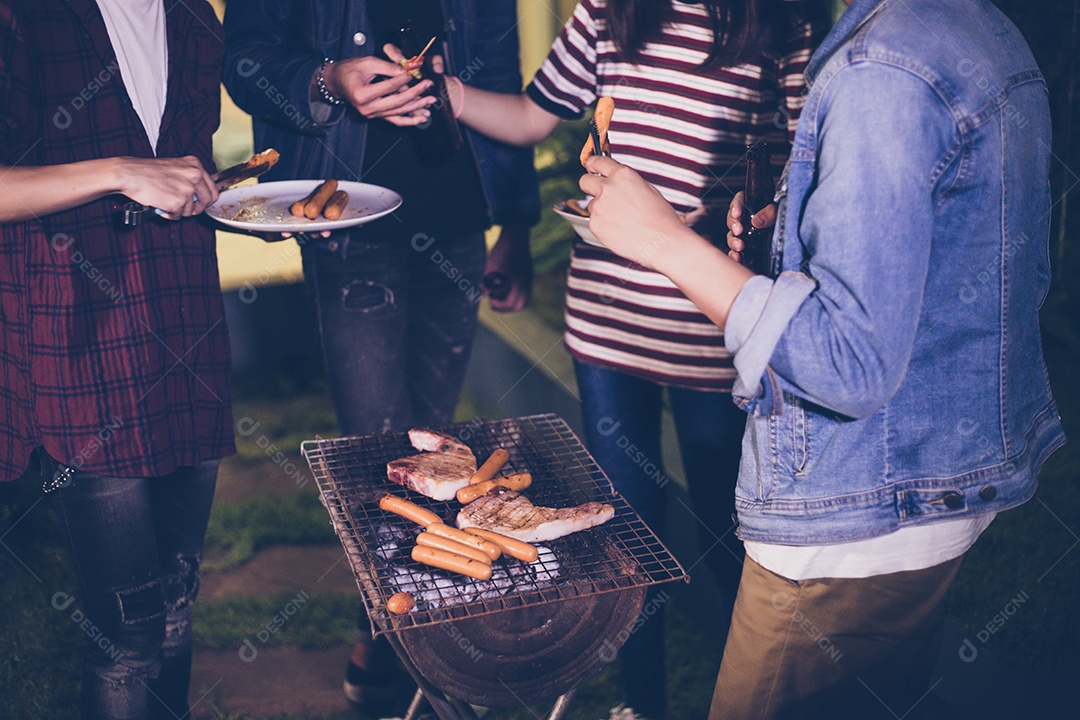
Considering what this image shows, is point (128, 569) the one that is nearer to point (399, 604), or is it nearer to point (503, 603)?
point (399, 604)

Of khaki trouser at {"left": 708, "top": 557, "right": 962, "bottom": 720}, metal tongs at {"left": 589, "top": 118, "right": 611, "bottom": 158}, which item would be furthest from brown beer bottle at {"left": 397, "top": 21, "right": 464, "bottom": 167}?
khaki trouser at {"left": 708, "top": 557, "right": 962, "bottom": 720}

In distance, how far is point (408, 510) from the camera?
6.96 feet

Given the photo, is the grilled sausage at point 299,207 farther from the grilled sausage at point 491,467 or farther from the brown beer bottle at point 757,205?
the brown beer bottle at point 757,205

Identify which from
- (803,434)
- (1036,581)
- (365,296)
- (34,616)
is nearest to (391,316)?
(365,296)

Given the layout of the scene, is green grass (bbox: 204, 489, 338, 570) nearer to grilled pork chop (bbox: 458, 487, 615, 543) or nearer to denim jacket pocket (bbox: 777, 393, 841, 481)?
grilled pork chop (bbox: 458, 487, 615, 543)

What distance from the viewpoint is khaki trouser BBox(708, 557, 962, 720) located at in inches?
69.7

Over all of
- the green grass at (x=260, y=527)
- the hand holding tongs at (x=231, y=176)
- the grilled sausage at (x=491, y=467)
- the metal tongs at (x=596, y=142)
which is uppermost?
the metal tongs at (x=596, y=142)

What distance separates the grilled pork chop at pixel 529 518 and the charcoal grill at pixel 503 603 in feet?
0.13

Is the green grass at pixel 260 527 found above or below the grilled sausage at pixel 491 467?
below

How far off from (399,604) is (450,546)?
18 centimetres

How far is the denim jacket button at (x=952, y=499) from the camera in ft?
5.62

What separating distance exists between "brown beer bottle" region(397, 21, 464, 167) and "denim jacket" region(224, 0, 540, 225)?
2.8 inches

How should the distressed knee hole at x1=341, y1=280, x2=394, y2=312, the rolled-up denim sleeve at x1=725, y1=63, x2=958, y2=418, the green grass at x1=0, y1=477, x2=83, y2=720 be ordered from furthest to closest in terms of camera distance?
1. the green grass at x1=0, y1=477, x2=83, y2=720
2. the distressed knee hole at x1=341, y1=280, x2=394, y2=312
3. the rolled-up denim sleeve at x1=725, y1=63, x2=958, y2=418

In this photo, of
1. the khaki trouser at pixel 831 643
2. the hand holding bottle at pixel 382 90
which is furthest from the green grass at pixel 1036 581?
the hand holding bottle at pixel 382 90
